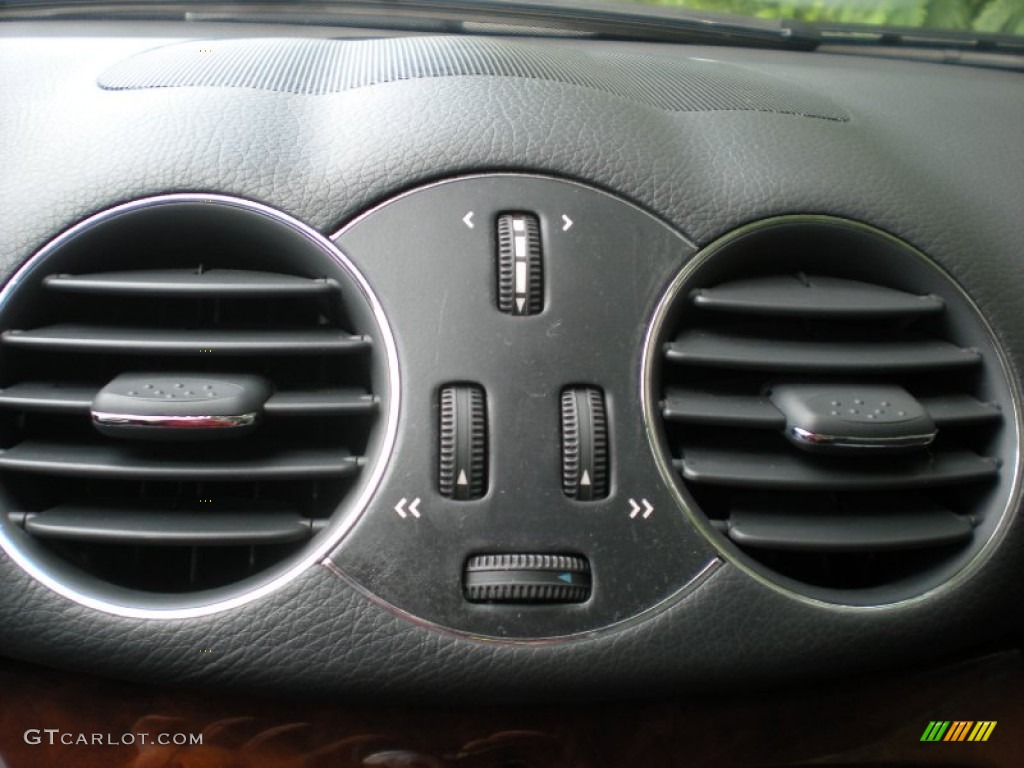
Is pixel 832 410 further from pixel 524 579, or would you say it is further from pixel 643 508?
pixel 524 579

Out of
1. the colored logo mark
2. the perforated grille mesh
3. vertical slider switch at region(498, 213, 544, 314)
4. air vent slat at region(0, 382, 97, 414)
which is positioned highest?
the perforated grille mesh

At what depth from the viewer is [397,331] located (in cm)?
107

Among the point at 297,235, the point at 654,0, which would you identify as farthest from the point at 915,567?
the point at 654,0

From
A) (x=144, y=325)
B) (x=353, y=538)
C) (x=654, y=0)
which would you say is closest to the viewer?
(x=353, y=538)

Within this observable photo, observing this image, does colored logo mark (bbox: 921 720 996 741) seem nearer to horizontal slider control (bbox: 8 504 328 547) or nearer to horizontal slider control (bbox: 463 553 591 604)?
horizontal slider control (bbox: 463 553 591 604)

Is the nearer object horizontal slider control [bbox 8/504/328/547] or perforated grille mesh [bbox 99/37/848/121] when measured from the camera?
horizontal slider control [bbox 8/504/328/547]

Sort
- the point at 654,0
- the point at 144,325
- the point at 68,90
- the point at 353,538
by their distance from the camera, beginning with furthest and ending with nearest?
the point at 654,0 → the point at 68,90 → the point at 144,325 → the point at 353,538

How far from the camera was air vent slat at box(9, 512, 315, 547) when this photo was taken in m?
1.04

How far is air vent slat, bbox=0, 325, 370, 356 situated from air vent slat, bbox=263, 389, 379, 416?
0.18ft

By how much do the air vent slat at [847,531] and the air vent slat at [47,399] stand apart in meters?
0.83

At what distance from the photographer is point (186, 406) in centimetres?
101

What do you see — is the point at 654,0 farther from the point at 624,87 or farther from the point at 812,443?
the point at 812,443

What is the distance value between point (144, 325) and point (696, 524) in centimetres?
77

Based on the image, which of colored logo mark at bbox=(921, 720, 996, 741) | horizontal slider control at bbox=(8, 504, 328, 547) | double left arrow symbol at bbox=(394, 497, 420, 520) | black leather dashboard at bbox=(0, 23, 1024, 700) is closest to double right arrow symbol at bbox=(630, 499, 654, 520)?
black leather dashboard at bbox=(0, 23, 1024, 700)
